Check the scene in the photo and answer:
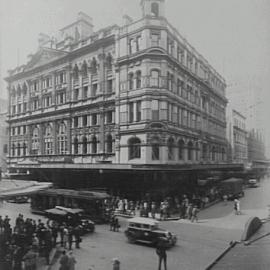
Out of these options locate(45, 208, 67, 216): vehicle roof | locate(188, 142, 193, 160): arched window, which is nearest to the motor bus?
locate(45, 208, 67, 216): vehicle roof

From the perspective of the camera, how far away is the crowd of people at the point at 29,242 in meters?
6.20

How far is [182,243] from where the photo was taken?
7473 millimetres

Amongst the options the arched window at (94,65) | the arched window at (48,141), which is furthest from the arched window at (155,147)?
the arched window at (48,141)

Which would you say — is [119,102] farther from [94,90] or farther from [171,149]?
[171,149]

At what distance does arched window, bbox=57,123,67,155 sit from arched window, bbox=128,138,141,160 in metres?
4.30

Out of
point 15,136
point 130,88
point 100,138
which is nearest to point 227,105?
point 130,88

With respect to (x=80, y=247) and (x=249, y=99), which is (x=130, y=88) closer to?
(x=249, y=99)

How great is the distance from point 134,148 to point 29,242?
7.85 metres

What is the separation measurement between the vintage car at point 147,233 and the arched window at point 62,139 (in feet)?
33.2

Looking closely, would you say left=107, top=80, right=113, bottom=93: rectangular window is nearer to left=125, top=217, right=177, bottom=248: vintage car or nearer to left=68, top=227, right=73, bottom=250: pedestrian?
left=125, top=217, right=177, bottom=248: vintage car

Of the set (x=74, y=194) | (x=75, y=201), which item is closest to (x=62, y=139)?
(x=74, y=194)

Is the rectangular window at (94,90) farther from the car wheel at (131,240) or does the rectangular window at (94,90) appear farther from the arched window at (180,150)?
the car wheel at (131,240)

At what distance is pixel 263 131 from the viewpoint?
665cm

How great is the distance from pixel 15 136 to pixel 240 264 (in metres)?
12.9
